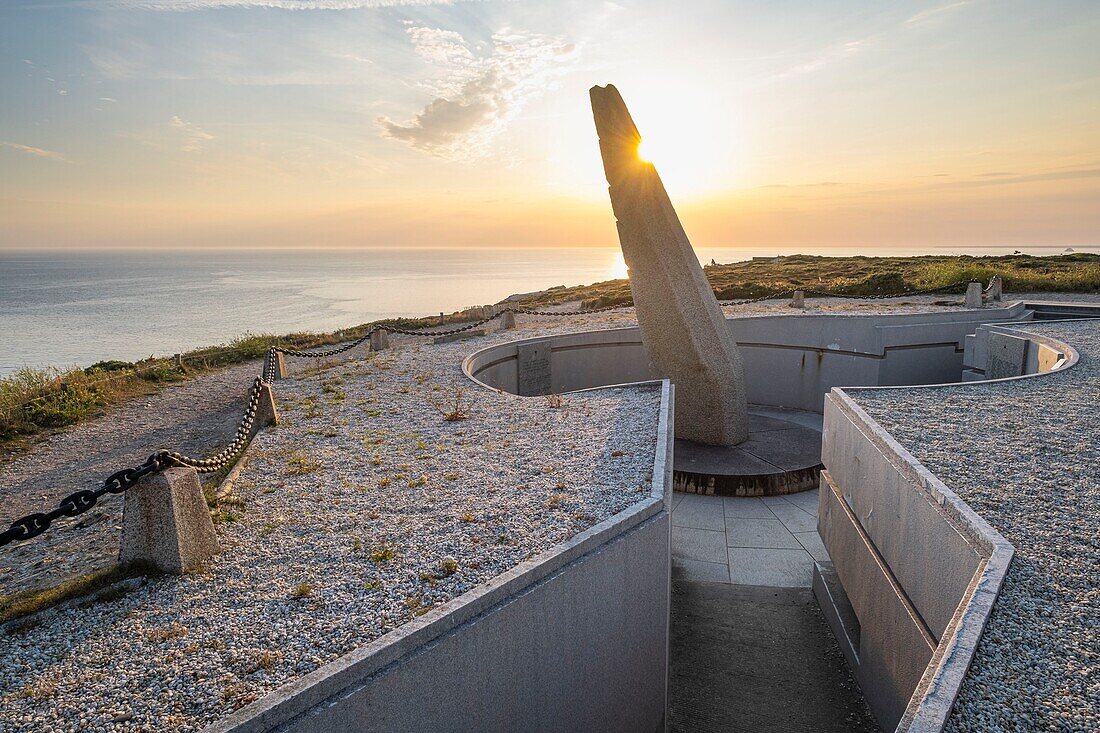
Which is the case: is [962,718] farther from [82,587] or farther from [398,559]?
[82,587]

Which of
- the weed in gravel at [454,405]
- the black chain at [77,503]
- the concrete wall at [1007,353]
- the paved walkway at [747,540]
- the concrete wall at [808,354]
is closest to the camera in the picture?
the black chain at [77,503]

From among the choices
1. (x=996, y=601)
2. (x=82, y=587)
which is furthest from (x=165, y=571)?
(x=996, y=601)

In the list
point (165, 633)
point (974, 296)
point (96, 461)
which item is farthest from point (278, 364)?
point (974, 296)

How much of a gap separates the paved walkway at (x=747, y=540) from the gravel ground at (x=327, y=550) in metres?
1.95

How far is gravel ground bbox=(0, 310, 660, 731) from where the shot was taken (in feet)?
10.9

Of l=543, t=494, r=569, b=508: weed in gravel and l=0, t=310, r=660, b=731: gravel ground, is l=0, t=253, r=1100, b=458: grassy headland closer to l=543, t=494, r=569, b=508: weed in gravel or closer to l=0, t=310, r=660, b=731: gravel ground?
l=0, t=310, r=660, b=731: gravel ground

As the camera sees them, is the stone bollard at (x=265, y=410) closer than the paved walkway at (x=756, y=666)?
No

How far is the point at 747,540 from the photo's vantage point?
28.0 ft

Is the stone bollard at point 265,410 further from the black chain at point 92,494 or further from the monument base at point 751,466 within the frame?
the monument base at point 751,466

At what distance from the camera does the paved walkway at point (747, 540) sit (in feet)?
25.7

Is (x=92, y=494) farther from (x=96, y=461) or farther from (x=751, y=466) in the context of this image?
(x=751, y=466)

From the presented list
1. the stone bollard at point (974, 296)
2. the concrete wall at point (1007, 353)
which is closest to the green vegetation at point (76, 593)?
the concrete wall at point (1007, 353)

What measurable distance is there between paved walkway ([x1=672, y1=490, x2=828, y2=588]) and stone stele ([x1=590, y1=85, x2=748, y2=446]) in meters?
1.75

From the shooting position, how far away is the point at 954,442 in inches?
247
